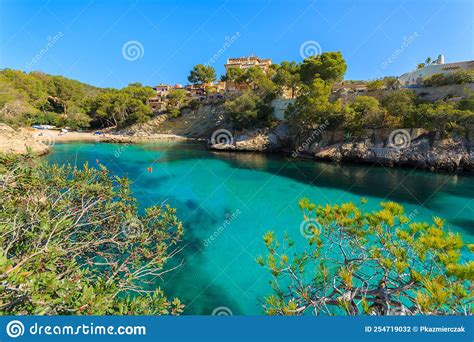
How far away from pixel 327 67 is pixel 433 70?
14.5 meters

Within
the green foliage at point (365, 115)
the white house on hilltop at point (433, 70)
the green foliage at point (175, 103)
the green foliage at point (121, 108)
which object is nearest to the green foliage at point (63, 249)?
the green foliage at point (365, 115)

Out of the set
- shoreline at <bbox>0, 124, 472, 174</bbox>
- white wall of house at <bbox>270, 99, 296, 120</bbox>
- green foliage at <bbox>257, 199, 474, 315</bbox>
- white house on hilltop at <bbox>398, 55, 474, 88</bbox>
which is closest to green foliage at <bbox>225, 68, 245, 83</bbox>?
white wall of house at <bbox>270, 99, 296, 120</bbox>

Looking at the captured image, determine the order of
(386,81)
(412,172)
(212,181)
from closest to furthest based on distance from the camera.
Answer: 1. (212,181)
2. (412,172)
3. (386,81)

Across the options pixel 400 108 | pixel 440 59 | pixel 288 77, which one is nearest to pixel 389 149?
pixel 400 108

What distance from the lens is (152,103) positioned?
42438mm

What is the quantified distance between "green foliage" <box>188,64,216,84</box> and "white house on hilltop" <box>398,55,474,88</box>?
31257 millimetres

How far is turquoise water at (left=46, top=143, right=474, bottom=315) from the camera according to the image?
19.6ft

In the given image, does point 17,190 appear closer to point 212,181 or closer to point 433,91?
point 212,181

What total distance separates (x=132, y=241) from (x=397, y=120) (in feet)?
72.8

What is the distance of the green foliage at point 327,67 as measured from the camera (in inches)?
872

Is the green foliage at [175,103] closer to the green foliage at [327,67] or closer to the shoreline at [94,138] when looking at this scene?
the shoreline at [94,138]

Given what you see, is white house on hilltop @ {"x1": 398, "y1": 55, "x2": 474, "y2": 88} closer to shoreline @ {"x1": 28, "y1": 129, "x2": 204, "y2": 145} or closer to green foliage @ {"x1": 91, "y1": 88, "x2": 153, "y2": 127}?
shoreline @ {"x1": 28, "y1": 129, "x2": 204, "y2": 145}

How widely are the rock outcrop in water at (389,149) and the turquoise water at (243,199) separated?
164cm

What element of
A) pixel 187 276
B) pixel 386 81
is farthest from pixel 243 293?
pixel 386 81
